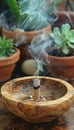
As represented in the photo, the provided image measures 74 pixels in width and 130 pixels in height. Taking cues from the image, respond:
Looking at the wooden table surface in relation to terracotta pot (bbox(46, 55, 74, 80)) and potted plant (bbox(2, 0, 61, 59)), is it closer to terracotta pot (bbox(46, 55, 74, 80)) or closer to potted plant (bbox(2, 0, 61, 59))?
terracotta pot (bbox(46, 55, 74, 80))

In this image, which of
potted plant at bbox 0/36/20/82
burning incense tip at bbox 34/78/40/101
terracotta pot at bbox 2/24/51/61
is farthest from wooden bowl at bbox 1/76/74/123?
terracotta pot at bbox 2/24/51/61

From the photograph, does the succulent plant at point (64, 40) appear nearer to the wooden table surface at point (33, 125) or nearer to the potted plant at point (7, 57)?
the potted plant at point (7, 57)

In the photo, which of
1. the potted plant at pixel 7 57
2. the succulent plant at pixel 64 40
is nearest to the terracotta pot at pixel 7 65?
the potted plant at pixel 7 57

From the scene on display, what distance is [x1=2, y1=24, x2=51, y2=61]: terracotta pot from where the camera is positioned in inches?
37.8

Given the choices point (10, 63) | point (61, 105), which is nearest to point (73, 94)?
point (61, 105)

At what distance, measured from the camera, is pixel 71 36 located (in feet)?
2.97

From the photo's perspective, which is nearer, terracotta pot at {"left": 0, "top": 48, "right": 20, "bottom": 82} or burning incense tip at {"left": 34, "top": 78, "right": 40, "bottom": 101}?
burning incense tip at {"left": 34, "top": 78, "right": 40, "bottom": 101}

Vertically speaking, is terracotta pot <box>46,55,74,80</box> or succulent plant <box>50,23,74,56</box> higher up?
succulent plant <box>50,23,74,56</box>

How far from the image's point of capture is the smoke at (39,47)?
3.05 ft

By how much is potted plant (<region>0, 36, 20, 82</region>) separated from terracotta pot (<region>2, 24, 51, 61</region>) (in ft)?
0.18

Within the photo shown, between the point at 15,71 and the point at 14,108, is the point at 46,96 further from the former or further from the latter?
the point at 15,71

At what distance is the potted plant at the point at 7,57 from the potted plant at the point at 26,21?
0.20ft

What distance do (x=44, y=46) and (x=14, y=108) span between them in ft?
1.06

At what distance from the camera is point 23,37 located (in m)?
0.96
